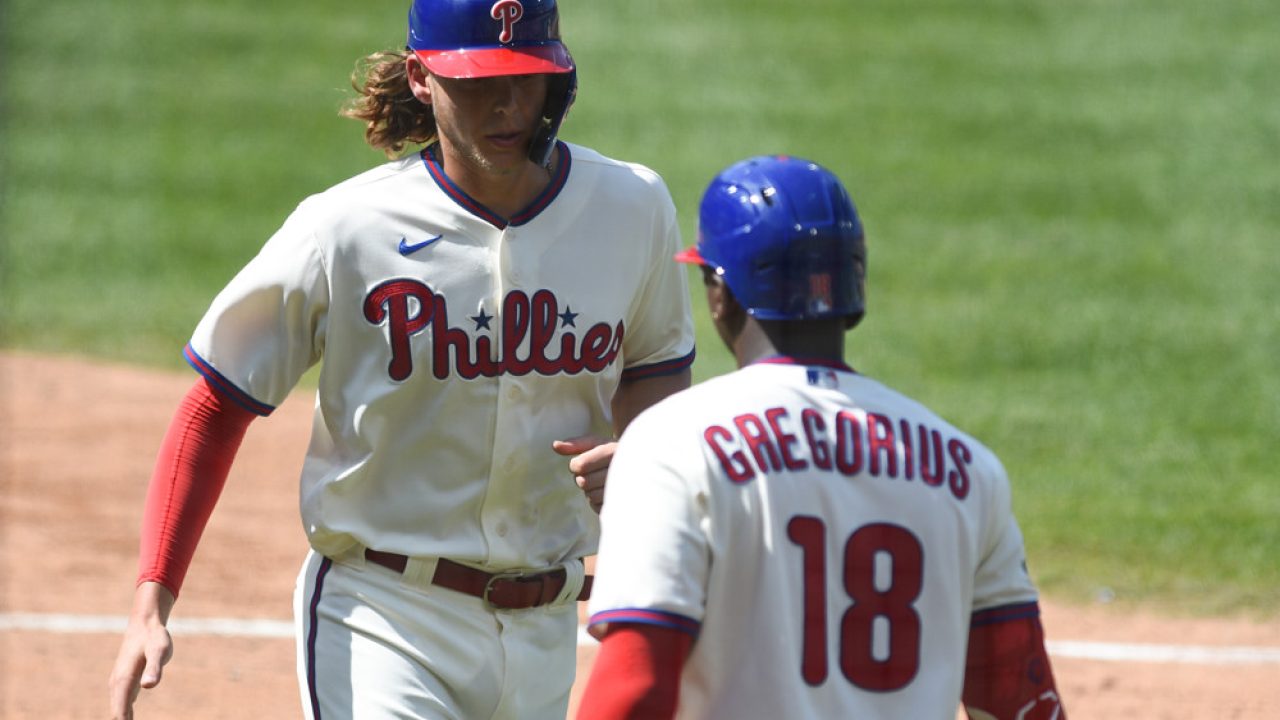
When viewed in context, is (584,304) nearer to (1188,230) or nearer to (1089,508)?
(1089,508)

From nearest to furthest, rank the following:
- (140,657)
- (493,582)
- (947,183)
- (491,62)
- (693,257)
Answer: (693,257), (140,657), (491,62), (493,582), (947,183)

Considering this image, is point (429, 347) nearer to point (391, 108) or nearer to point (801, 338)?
point (391, 108)

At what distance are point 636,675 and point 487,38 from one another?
126 centimetres

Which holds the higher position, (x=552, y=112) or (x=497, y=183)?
(x=552, y=112)

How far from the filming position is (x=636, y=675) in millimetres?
2189

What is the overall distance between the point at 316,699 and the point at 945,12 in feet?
44.7

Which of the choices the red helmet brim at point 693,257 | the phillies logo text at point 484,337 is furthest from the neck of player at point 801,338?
the phillies logo text at point 484,337

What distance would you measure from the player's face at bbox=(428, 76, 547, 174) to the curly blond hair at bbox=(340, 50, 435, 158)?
0.70ft

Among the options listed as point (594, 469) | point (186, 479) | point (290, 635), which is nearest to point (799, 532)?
point (594, 469)

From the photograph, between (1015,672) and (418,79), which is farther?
(418,79)

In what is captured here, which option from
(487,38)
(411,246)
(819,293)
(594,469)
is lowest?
(594,469)

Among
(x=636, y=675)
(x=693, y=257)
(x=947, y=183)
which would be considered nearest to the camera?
(x=636, y=675)

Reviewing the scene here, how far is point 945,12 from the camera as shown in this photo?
1566cm

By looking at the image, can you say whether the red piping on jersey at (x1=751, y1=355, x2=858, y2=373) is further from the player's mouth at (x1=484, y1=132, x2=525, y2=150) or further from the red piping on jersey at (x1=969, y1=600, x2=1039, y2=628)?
the player's mouth at (x1=484, y1=132, x2=525, y2=150)
